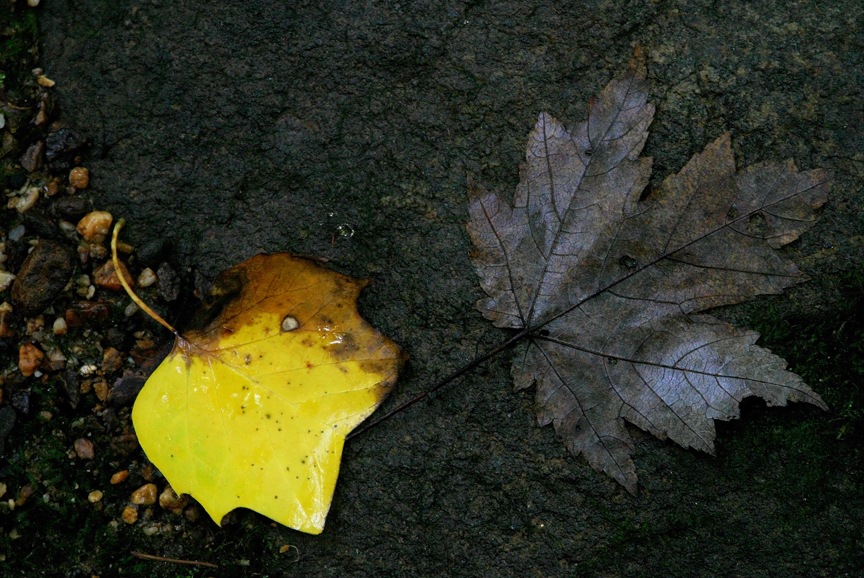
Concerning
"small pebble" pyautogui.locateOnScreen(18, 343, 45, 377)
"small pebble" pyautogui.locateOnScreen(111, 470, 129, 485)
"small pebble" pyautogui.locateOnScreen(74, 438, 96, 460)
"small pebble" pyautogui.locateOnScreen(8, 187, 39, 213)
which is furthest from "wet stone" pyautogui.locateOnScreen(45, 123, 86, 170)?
"small pebble" pyautogui.locateOnScreen(111, 470, 129, 485)

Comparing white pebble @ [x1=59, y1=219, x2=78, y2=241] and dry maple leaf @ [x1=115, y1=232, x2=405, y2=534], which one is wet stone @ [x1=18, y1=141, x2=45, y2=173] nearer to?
white pebble @ [x1=59, y1=219, x2=78, y2=241]

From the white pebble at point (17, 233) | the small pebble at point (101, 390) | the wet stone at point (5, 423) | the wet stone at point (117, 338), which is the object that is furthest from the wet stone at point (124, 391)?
the white pebble at point (17, 233)

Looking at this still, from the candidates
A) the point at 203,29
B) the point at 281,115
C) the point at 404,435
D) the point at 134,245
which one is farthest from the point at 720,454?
the point at 203,29

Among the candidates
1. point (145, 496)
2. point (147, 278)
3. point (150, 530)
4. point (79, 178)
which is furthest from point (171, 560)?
point (79, 178)

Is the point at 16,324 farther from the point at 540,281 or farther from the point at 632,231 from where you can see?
the point at 632,231

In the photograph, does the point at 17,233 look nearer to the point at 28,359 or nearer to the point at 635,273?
the point at 28,359

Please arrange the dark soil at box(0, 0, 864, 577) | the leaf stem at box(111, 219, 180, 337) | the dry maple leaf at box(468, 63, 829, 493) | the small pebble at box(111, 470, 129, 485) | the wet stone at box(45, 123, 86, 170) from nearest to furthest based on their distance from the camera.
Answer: the dry maple leaf at box(468, 63, 829, 493) → the dark soil at box(0, 0, 864, 577) → the leaf stem at box(111, 219, 180, 337) → the small pebble at box(111, 470, 129, 485) → the wet stone at box(45, 123, 86, 170)
